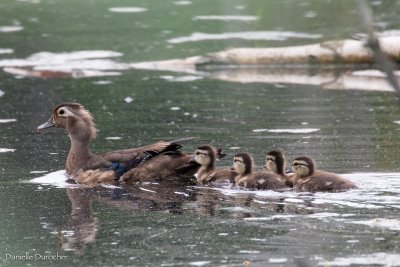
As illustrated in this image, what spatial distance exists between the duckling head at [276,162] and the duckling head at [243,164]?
17cm

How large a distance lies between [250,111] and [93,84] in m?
3.47

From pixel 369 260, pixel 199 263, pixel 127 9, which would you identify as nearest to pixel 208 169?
pixel 199 263

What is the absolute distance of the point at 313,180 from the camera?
8633mm

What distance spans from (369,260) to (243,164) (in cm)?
303

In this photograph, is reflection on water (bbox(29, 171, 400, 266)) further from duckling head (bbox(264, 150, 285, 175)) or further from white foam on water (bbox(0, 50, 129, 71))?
white foam on water (bbox(0, 50, 129, 71))

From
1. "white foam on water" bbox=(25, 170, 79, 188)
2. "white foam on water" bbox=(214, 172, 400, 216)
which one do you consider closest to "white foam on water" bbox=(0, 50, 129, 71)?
"white foam on water" bbox=(25, 170, 79, 188)

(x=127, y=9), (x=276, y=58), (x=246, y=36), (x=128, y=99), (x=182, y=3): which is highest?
(x=182, y=3)

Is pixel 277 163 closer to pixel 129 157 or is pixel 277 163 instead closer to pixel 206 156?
pixel 206 156

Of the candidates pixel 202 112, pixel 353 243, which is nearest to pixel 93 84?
pixel 202 112

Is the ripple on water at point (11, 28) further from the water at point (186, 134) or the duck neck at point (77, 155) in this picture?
the duck neck at point (77, 155)

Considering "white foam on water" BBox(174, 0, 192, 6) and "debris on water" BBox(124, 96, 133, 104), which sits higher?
"white foam on water" BBox(174, 0, 192, 6)

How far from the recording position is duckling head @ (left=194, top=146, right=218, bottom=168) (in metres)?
9.52

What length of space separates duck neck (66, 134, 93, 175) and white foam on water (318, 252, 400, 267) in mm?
4268

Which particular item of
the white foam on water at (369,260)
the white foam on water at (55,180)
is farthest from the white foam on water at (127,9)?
the white foam on water at (369,260)
